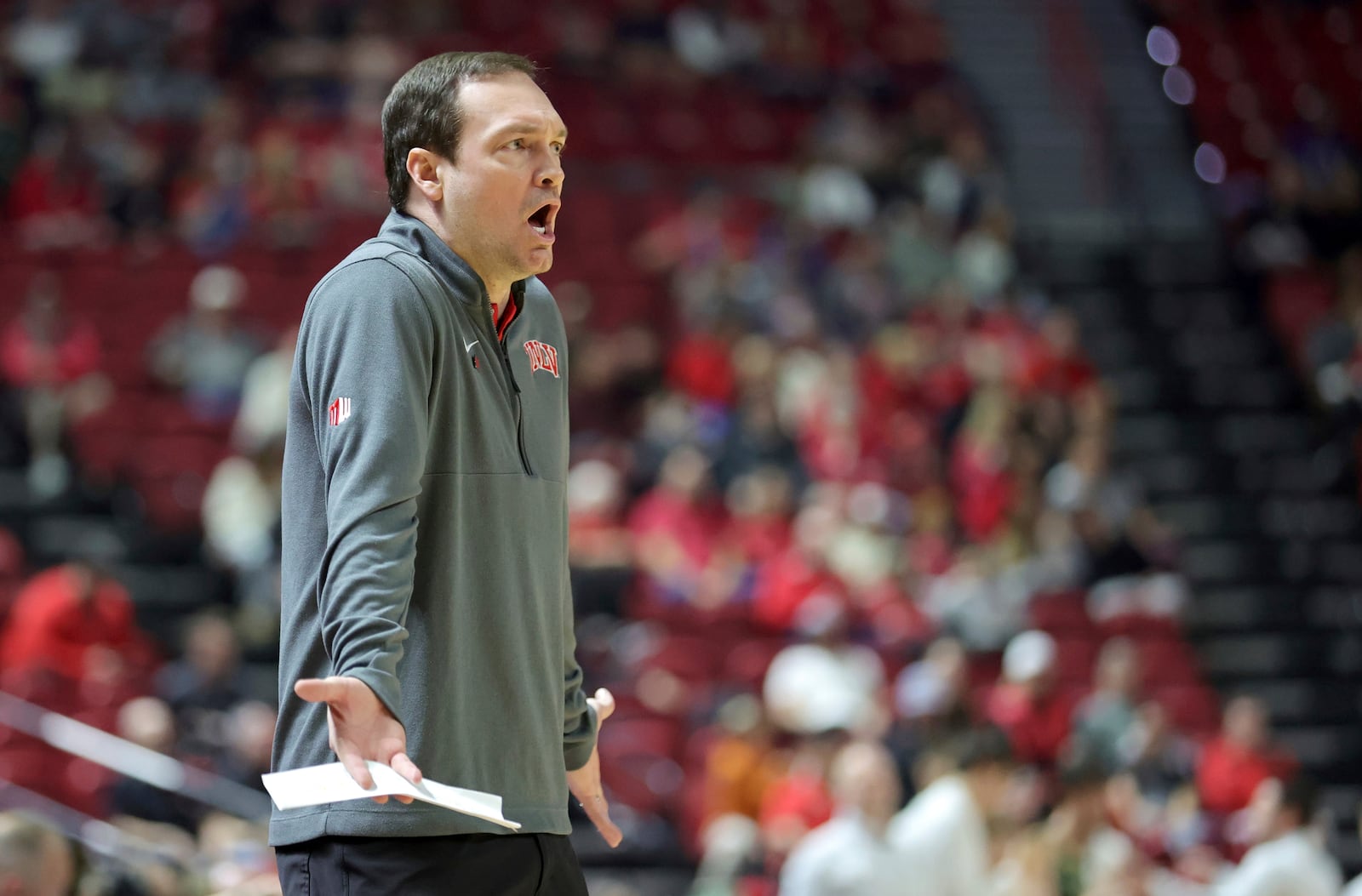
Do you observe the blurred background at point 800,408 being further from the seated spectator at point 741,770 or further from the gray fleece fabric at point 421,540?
the gray fleece fabric at point 421,540

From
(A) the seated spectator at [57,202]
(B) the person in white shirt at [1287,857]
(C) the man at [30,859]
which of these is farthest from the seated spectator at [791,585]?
(C) the man at [30,859]

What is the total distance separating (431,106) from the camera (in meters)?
2.19

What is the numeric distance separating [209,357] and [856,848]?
5767mm

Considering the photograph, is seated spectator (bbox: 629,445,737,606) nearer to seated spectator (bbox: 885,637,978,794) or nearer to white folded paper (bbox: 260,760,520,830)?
seated spectator (bbox: 885,637,978,794)

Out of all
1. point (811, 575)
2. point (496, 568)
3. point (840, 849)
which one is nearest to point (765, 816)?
point (840, 849)

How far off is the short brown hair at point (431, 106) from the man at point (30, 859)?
207cm

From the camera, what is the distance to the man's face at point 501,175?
2.17 metres

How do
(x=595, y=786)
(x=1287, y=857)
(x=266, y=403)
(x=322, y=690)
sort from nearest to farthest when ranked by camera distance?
1. (x=322, y=690)
2. (x=595, y=786)
3. (x=1287, y=857)
4. (x=266, y=403)

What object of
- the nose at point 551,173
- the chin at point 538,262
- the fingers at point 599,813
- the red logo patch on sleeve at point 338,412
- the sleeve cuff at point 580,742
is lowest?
the fingers at point 599,813

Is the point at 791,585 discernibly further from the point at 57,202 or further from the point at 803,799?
the point at 57,202

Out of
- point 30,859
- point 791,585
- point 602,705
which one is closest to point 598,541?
point 791,585

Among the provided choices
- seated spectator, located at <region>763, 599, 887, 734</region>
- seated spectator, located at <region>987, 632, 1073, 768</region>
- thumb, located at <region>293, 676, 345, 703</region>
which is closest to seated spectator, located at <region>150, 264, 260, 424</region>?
seated spectator, located at <region>763, 599, 887, 734</region>

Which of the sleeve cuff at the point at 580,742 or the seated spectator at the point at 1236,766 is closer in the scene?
the sleeve cuff at the point at 580,742

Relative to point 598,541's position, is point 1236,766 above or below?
below
